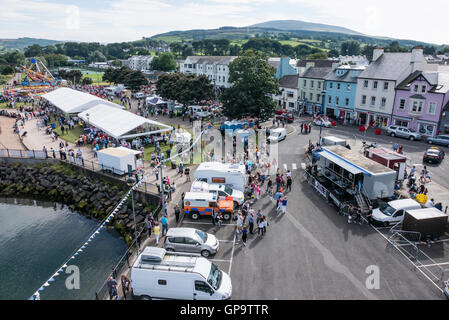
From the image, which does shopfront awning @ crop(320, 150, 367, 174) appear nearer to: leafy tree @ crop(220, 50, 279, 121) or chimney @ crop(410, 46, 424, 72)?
leafy tree @ crop(220, 50, 279, 121)

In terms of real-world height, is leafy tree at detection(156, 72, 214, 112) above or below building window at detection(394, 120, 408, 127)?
above

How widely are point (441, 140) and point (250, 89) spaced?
24.7m

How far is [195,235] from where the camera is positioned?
1777 cm

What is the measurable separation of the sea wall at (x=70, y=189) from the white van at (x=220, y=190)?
500 centimetres

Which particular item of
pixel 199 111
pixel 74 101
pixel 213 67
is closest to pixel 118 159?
pixel 199 111

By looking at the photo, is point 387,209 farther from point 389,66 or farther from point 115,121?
point 389,66

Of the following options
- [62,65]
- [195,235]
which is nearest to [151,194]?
[195,235]

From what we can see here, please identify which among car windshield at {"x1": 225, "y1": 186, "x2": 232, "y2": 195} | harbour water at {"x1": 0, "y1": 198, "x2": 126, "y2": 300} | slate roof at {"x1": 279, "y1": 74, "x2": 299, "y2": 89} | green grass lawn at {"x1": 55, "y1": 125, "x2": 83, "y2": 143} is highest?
slate roof at {"x1": 279, "y1": 74, "x2": 299, "y2": 89}

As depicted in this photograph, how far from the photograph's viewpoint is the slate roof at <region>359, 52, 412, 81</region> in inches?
1763

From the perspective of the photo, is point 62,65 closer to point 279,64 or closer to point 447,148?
point 279,64

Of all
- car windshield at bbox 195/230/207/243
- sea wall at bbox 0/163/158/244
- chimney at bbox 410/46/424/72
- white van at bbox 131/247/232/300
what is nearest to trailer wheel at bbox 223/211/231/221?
car windshield at bbox 195/230/207/243

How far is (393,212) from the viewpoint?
20438 mm

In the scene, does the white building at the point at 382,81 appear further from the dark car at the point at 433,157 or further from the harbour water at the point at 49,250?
the harbour water at the point at 49,250

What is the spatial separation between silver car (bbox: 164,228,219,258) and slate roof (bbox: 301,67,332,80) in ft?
155
